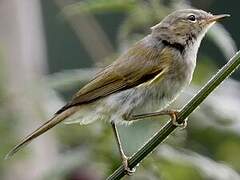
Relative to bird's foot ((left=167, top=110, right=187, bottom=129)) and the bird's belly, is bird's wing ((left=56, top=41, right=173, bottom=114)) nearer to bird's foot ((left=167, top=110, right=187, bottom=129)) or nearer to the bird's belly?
the bird's belly

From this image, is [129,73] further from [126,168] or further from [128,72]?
[126,168]

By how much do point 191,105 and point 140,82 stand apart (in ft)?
3.18

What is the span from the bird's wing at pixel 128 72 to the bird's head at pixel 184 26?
0.42ft

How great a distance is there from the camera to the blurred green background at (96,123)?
337 centimetres

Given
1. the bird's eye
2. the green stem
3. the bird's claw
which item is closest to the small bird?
the bird's eye

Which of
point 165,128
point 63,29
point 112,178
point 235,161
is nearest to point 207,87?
point 165,128

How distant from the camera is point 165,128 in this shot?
8.64ft

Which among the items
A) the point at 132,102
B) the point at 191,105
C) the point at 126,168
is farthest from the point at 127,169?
the point at 132,102

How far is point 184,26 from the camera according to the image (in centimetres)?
370

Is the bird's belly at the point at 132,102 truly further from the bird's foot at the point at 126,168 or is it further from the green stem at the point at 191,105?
the green stem at the point at 191,105

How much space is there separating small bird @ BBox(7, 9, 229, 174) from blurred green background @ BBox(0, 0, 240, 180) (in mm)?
66

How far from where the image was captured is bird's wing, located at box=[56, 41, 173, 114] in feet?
11.3

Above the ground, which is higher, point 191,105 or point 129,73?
point 191,105

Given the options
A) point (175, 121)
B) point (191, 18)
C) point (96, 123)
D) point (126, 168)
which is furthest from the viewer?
point (96, 123)
